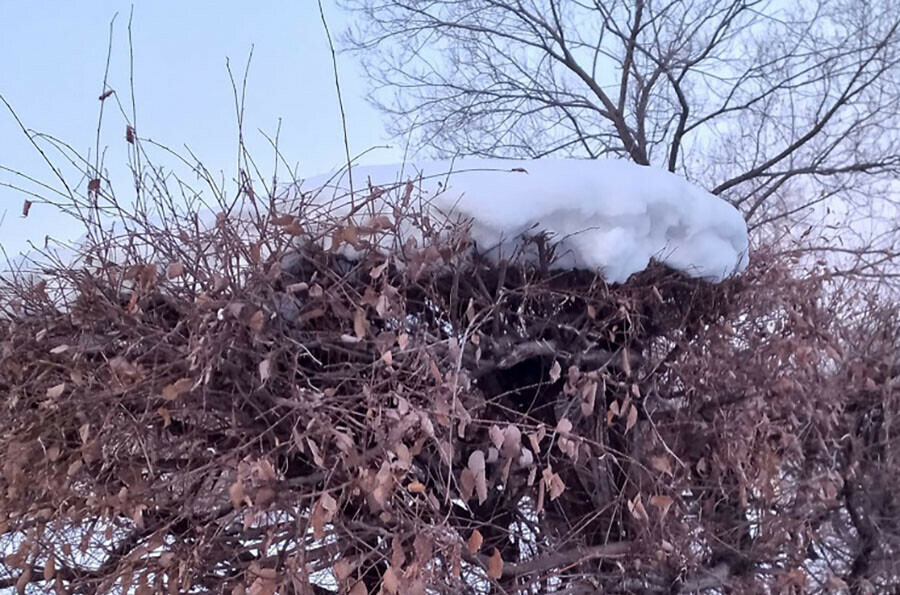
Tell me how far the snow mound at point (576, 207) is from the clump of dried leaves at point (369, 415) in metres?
0.11

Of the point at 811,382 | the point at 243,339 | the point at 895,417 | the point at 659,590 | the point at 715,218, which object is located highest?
the point at 715,218

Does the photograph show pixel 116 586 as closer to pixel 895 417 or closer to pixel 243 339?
pixel 243 339

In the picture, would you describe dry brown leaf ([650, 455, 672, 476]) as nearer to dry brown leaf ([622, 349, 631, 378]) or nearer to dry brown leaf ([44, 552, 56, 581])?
dry brown leaf ([622, 349, 631, 378])

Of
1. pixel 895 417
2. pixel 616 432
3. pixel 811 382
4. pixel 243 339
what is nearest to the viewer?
pixel 243 339

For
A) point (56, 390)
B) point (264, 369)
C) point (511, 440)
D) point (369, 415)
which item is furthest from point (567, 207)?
point (56, 390)

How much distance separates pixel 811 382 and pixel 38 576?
2784mm

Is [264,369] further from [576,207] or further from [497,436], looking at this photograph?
[576,207]

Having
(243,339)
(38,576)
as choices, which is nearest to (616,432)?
(243,339)

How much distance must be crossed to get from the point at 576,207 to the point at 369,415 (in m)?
0.90

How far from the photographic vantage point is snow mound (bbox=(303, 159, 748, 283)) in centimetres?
226

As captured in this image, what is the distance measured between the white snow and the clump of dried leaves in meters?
0.10

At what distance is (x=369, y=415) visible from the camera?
1.94 meters

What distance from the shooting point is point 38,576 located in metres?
2.55

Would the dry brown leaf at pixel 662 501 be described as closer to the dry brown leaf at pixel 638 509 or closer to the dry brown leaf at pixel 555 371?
the dry brown leaf at pixel 638 509
